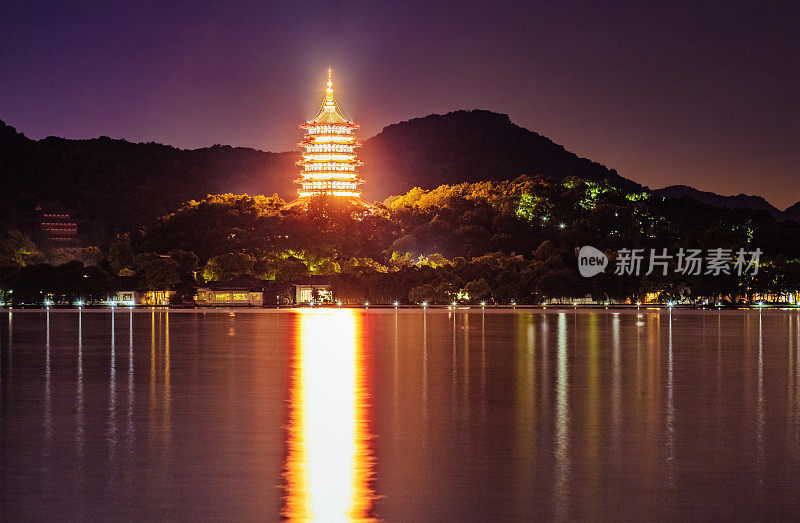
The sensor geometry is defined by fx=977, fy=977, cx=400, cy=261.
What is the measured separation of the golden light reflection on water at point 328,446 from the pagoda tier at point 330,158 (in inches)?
4142

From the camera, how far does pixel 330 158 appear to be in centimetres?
13238

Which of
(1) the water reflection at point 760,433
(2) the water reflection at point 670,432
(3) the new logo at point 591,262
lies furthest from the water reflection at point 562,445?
(3) the new logo at point 591,262

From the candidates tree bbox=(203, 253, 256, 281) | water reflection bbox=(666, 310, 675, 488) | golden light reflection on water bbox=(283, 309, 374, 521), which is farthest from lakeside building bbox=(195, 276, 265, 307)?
water reflection bbox=(666, 310, 675, 488)

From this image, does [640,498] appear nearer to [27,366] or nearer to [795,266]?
[27,366]

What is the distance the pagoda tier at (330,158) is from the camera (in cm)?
13162

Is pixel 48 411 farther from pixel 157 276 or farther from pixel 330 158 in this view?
pixel 330 158

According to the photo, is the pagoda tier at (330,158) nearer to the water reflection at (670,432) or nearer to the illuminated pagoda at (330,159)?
the illuminated pagoda at (330,159)

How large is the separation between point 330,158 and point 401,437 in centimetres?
11948

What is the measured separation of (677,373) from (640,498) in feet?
49.7

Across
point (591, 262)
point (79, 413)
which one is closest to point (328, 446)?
point (79, 413)

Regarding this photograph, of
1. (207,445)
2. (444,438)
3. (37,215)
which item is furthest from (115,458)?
(37,215)

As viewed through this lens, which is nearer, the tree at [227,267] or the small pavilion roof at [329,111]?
the tree at [227,267]

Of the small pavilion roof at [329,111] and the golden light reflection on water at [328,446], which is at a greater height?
the small pavilion roof at [329,111]

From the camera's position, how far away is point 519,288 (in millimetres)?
94875
